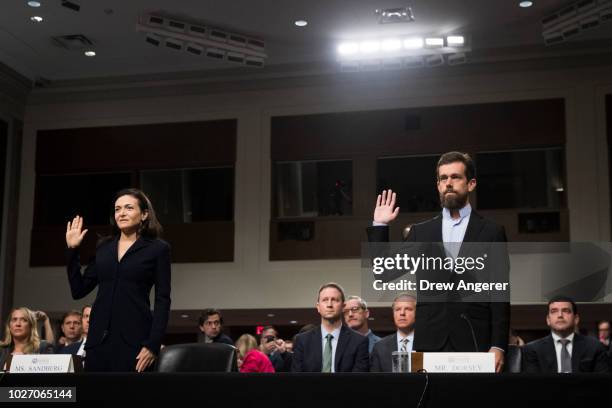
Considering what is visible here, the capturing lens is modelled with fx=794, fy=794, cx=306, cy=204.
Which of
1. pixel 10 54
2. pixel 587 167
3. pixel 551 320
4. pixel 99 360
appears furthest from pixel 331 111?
pixel 99 360

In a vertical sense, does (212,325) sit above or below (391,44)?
below

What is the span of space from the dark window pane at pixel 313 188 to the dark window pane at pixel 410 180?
46cm

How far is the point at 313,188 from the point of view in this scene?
10406 millimetres

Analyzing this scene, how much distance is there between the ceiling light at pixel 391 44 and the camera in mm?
8961

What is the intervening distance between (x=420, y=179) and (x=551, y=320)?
5.49m

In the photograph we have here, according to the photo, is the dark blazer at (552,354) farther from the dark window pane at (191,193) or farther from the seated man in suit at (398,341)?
the dark window pane at (191,193)

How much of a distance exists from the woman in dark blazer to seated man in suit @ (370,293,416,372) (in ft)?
5.32

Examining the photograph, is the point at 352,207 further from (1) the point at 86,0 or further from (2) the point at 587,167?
(1) the point at 86,0

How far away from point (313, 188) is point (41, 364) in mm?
8012

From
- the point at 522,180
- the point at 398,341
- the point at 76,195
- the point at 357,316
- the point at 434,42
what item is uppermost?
the point at 434,42

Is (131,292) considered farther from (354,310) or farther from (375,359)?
(354,310)

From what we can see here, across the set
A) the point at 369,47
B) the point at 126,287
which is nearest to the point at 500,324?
the point at 126,287

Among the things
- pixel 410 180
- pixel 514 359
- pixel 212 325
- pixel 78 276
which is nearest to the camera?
pixel 78 276

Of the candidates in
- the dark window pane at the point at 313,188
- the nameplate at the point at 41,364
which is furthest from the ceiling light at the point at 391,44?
the nameplate at the point at 41,364
